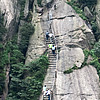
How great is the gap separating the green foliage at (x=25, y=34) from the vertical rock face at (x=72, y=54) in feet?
8.77

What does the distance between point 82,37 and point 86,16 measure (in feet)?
17.9

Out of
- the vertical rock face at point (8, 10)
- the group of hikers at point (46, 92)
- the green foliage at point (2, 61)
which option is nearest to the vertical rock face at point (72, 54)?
the group of hikers at point (46, 92)

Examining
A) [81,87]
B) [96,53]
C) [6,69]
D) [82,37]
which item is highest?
[82,37]

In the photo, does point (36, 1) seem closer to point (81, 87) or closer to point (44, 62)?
point (44, 62)

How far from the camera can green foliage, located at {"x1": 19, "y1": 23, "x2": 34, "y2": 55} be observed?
24938 millimetres

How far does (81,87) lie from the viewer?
58.6 ft

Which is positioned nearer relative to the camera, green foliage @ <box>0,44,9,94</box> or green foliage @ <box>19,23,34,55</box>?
green foliage @ <box>0,44,9,94</box>

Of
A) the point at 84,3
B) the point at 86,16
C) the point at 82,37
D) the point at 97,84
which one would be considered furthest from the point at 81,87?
the point at 84,3

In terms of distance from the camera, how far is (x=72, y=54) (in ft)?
69.9

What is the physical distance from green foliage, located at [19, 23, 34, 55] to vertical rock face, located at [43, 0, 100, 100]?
267cm

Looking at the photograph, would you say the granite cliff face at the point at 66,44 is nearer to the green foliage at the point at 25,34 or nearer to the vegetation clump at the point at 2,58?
the green foliage at the point at 25,34

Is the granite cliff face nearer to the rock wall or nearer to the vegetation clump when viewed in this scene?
the rock wall

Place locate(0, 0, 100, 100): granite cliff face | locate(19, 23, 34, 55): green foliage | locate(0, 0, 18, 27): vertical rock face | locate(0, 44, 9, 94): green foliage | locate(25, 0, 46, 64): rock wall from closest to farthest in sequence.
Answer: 1. locate(0, 0, 100, 100): granite cliff face
2. locate(0, 44, 9, 94): green foliage
3. locate(25, 0, 46, 64): rock wall
4. locate(19, 23, 34, 55): green foliage
5. locate(0, 0, 18, 27): vertical rock face

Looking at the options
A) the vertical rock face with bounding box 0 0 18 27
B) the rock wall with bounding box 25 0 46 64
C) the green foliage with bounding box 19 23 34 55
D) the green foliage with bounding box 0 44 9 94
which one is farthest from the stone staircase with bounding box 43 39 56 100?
the vertical rock face with bounding box 0 0 18 27
